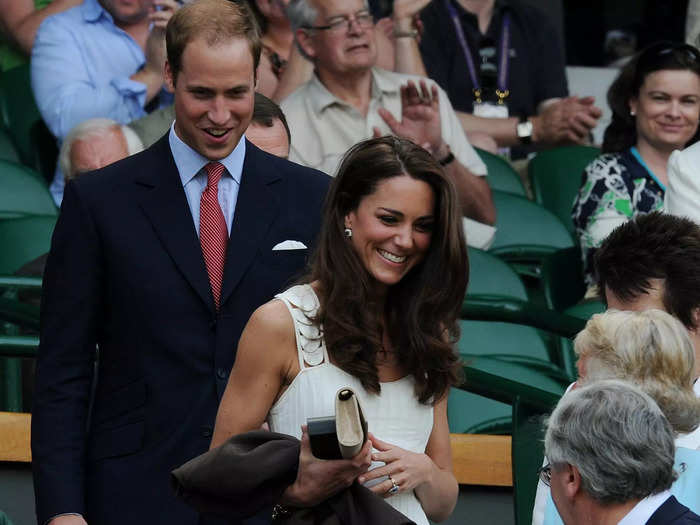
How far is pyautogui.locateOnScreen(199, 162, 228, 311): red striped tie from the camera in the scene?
3121 mm

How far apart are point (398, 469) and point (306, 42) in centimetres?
328

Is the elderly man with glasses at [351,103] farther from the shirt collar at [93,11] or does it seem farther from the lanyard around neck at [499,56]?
the lanyard around neck at [499,56]

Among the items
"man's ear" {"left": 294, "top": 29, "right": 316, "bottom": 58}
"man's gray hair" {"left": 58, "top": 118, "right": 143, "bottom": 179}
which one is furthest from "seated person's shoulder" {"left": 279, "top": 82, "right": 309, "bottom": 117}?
"man's gray hair" {"left": 58, "top": 118, "right": 143, "bottom": 179}

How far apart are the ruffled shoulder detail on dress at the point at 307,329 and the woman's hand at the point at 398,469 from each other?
0.19m

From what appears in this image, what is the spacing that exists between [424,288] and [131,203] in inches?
27.7

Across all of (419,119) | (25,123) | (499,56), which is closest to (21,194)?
(25,123)

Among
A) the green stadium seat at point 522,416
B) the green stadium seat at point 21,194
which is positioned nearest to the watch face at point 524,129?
the green stadium seat at point 21,194

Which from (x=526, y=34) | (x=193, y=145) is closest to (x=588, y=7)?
(x=526, y=34)

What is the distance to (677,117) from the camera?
5527 mm

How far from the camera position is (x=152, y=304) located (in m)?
3.04

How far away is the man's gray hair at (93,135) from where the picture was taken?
5.30 meters

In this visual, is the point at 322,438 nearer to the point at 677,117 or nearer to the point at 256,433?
the point at 256,433

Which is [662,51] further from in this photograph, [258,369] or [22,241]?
[258,369]

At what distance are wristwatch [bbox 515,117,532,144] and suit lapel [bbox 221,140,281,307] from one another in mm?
3763
